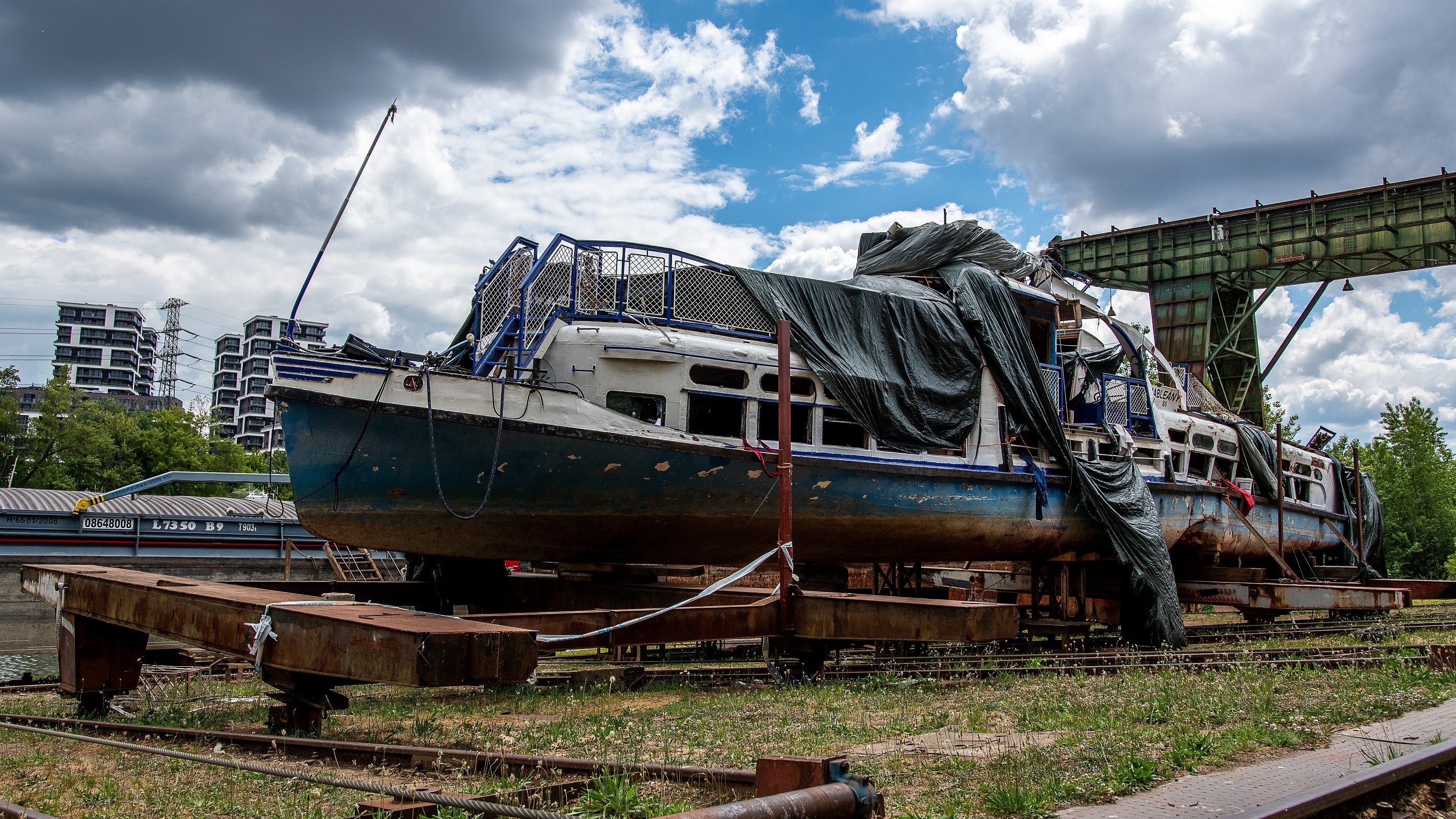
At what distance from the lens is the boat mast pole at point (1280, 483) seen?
16531 millimetres

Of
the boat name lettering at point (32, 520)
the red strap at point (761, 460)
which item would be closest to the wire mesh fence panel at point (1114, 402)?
the red strap at point (761, 460)

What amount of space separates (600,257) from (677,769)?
26.0 feet

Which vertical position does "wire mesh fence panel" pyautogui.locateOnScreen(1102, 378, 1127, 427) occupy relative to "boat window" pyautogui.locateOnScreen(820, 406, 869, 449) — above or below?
above

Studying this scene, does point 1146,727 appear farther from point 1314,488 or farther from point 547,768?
point 1314,488

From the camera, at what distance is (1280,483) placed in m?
17.3

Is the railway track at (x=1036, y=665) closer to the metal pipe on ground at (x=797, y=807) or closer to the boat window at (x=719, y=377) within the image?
the boat window at (x=719, y=377)

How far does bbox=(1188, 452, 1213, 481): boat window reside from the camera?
55.7 ft

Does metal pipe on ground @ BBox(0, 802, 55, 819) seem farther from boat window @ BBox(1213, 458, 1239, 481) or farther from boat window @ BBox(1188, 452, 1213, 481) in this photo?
boat window @ BBox(1213, 458, 1239, 481)

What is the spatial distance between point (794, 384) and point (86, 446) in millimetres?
39647

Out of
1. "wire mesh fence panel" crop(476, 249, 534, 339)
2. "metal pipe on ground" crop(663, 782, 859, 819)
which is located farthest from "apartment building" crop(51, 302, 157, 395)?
"metal pipe on ground" crop(663, 782, 859, 819)

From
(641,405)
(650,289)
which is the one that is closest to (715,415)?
(641,405)

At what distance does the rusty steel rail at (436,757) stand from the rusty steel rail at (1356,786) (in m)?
1.82

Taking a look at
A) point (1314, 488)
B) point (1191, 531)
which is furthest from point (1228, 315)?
point (1191, 531)

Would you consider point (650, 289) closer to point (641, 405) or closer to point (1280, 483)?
point (641, 405)
